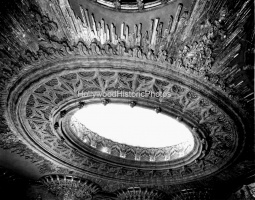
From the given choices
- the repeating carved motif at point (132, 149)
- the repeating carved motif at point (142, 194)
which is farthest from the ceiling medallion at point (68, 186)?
the repeating carved motif at point (132, 149)

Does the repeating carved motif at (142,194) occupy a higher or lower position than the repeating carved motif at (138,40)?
lower

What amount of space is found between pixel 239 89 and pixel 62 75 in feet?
12.4

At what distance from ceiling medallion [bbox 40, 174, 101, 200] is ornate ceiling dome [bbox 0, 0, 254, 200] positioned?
0.90 m

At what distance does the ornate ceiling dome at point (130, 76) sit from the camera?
3791 mm

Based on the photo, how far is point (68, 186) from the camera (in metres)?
8.26

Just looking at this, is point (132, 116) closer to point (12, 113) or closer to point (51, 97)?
point (51, 97)

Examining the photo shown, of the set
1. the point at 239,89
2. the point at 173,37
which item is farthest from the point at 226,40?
the point at 239,89

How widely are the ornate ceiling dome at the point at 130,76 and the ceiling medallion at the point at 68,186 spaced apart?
0.90m

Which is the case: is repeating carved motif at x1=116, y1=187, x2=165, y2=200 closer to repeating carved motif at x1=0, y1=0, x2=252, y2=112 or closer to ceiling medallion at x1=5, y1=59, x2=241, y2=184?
ceiling medallion at x1=5, y1=59, x2=241, y2=184

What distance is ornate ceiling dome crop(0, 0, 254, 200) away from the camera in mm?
3791

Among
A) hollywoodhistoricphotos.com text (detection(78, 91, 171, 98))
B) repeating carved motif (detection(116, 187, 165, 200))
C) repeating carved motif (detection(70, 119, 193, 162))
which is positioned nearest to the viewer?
hollywoodhistoricphotos.com text (detection(78, 91, 171, 98))

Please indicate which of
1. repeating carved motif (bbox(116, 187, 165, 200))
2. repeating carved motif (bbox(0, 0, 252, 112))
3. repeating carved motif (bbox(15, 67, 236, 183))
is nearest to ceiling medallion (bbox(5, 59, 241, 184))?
repeating carved motif (bbox(15, 67, 236, 183))

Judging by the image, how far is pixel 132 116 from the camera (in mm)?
8547

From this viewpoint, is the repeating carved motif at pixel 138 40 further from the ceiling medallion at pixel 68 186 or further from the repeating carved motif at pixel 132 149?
the ceiling medallion at pixel 68 186
